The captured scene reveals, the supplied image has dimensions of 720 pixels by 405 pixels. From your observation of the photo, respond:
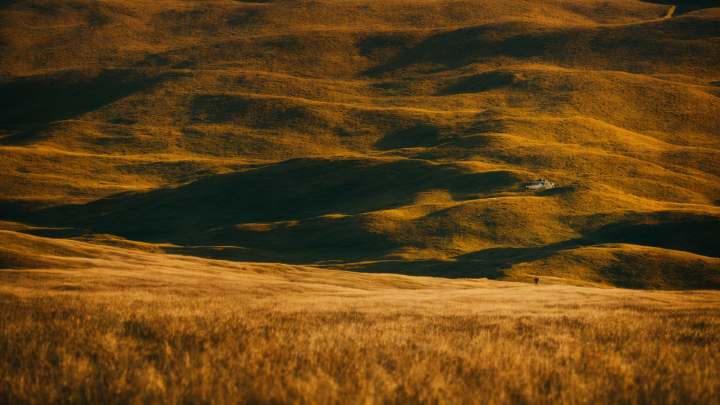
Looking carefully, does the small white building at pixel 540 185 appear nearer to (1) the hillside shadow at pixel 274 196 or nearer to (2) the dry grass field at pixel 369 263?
(1) the hillside shadow at pixel 274 196

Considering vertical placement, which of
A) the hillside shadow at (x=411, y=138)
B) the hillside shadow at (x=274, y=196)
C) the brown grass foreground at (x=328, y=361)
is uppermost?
the hillside shadow at (x=411, y=138)

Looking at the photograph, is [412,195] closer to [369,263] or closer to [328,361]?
[369,263]

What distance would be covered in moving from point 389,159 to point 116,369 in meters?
159

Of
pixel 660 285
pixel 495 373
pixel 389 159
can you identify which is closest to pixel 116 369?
pixel 495 373

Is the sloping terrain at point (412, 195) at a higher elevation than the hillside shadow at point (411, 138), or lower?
lower

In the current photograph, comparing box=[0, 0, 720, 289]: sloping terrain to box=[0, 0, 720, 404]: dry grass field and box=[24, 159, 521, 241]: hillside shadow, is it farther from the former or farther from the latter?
box=[0, 0, 720, 404]: dry grass field

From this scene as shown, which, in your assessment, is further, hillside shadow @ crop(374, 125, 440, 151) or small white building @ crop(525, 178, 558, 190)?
hillside shadow @ crop(374, 125, 440, 151)

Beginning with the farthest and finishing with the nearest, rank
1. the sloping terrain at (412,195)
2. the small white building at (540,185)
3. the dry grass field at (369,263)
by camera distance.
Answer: the small white building at (540,185) < the sloping terrain at (412,195) < the dry grass field at (369,263)


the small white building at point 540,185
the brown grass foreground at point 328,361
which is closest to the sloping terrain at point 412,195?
the small white building at point 540,185

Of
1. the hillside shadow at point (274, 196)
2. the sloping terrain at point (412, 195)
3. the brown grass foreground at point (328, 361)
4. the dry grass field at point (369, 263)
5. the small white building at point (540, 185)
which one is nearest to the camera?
the brown grass foreground at point (328, 361)

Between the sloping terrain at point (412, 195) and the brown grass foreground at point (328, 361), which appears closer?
the brown grass foreground at point (328, 361)

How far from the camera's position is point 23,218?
138 metres

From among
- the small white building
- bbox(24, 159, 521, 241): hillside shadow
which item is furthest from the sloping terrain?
the small white building

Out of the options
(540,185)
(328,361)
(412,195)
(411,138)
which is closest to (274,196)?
(412,195)
